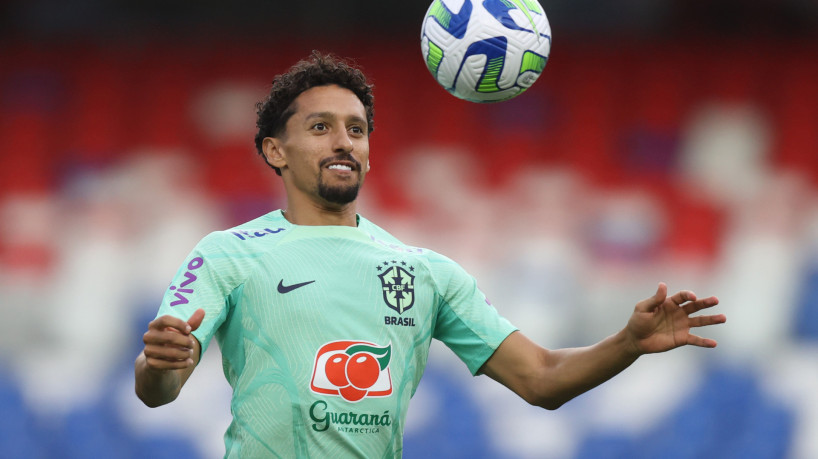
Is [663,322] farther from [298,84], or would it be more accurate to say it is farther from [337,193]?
[298,84]

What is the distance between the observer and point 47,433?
7957mm

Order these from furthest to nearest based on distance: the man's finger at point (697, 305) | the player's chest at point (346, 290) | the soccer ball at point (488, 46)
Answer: the soccer ball at point (488, 46)
the player's chest at point (346, 290)
the man's finger at point (697, 305)

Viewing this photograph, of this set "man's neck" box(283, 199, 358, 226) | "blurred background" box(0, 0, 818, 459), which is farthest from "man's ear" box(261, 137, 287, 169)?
"blurred background" box(0, 0, 818, 459)

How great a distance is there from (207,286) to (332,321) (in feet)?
1.48

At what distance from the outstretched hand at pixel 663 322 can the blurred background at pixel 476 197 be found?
4.50 meters

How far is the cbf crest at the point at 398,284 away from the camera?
3656mm

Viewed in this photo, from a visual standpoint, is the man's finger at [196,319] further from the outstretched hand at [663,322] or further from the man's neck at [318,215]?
the outstretched hand at [663,322]

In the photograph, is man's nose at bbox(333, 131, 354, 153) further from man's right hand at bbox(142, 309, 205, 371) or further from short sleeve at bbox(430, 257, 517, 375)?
man's right hand at bbox(142, 309, 205, 371)

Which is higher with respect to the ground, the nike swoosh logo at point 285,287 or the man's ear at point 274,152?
the man's ear at point 274,152

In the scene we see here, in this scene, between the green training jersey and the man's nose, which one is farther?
the man's nose

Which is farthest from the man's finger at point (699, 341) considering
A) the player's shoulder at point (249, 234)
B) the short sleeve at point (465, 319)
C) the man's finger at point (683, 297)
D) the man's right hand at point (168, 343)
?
the man's right hand at point (168, 343)

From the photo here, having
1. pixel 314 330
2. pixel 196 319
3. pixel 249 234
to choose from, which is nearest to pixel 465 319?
pixel 314 330

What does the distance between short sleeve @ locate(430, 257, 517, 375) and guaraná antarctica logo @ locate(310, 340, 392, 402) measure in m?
0.39

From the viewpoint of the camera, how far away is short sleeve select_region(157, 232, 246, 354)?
11.1ft
